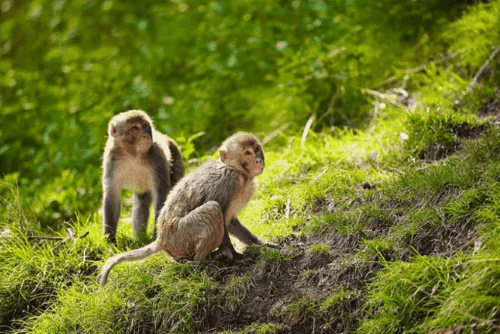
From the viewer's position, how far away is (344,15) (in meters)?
9.44

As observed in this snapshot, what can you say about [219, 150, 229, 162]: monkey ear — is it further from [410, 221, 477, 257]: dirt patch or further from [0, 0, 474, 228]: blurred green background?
[0, 0, 474, 228]: blurred green background

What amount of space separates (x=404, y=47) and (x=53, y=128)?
5.71 metres

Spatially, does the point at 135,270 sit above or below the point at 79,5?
below

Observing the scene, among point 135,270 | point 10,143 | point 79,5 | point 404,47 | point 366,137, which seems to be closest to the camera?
point 135,270

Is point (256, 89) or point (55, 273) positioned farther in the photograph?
point (256, 89)

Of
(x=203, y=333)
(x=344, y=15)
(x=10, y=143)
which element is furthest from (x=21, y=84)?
(x=203, y=333)

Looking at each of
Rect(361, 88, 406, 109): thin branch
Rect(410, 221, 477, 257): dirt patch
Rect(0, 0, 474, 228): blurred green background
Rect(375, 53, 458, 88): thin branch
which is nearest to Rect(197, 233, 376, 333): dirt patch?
Rect(410, 221, 477, 257): dirt patch

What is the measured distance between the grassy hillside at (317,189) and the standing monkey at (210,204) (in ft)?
0.66

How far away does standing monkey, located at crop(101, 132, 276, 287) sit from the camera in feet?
16.6

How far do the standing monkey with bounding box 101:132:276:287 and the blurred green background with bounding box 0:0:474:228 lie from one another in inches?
96.9

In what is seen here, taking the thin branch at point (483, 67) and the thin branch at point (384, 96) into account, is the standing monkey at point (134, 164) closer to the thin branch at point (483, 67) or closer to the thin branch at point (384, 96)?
the thin branch at point (384, 96)

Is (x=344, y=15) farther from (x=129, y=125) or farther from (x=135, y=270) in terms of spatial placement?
(x=135, y=270)

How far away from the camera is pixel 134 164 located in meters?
6.39

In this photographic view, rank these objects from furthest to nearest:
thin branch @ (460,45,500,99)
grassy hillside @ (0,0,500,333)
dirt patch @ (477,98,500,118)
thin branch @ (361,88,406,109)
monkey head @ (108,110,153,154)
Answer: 1. thin branch @ (361,88,406,109)
2. thin branch @ (460,45,500,99)
3. dirt patch @ (477,98,500,118)
4. monkey head @ (108,110,153,154)
5. grassy hillside @ (0,0,500,333)
